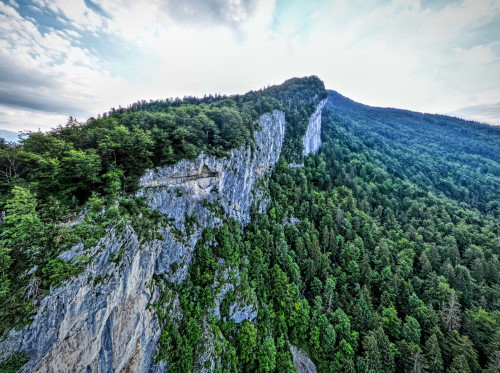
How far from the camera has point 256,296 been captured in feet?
111

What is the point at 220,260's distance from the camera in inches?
1227

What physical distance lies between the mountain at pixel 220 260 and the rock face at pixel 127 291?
0.11 meters

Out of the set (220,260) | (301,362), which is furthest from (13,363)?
(301,362)

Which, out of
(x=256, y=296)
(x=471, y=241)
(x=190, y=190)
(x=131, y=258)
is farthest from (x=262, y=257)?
(x=471, y=241)

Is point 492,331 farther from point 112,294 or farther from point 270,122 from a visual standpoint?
point 270,122

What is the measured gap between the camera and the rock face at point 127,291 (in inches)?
454

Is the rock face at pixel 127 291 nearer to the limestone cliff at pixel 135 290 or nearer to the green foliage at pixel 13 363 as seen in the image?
the limestone cliff at pixel 135 290

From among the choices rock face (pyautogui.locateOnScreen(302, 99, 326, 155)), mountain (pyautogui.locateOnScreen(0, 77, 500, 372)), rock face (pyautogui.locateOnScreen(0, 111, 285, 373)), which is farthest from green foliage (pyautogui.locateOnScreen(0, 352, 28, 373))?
rock face (pyautogui.locateOnScreen(302, 99, 326, 155))

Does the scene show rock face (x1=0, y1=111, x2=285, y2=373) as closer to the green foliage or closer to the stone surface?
the green foliage

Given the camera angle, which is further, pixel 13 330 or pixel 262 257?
pixel 262 257

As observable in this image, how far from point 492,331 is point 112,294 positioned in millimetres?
61822

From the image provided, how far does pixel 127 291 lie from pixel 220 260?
1589cm

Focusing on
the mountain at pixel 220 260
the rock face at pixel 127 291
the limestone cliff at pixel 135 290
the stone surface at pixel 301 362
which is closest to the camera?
the rock face at pixel 127 291

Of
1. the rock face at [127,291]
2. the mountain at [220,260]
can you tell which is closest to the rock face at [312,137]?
the mountain at [220,260]
